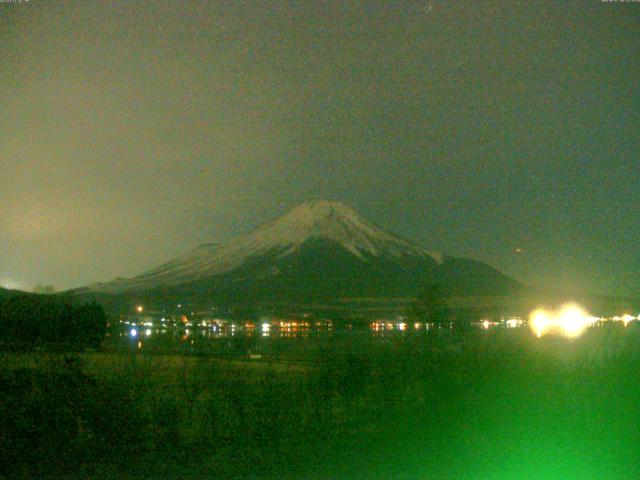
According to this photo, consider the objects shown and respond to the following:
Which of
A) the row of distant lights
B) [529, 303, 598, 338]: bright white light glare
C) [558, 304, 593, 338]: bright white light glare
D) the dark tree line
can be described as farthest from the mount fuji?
the dark tree line

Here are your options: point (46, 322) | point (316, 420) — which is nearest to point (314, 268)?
point (46, 322)

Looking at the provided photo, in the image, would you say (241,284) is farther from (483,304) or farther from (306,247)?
(483,304)

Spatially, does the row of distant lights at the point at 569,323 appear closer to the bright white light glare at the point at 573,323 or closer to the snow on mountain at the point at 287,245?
the bright white light glare at the point at 573,323

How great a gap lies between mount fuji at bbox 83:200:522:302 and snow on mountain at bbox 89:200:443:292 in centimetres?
14

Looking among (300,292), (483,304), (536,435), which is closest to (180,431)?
(536,435)

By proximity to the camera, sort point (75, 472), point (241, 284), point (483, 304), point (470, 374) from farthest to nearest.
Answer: point (241, 284) → point (483, 304) → point (470, 374) → point (75, 472)

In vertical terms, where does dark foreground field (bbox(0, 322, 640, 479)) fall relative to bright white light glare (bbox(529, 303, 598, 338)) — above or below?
below

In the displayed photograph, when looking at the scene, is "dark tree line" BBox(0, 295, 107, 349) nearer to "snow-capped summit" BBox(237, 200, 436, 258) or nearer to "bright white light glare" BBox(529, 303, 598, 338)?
"bright white light glare" BBox(529, 303, 598, 338)

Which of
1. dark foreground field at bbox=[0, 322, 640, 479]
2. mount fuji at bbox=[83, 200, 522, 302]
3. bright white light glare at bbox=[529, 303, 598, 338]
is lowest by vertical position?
dark foreground field at bbox=[0, 322, 640, 479]

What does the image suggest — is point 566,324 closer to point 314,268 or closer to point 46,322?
point 46,322

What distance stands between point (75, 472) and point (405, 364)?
23.9 ft

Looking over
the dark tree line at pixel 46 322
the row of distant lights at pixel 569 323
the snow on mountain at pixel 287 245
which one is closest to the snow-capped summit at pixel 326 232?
the snow on mountain at pixel 287 245

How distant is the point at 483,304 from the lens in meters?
67.7

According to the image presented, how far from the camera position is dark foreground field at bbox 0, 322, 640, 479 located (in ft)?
36.2
